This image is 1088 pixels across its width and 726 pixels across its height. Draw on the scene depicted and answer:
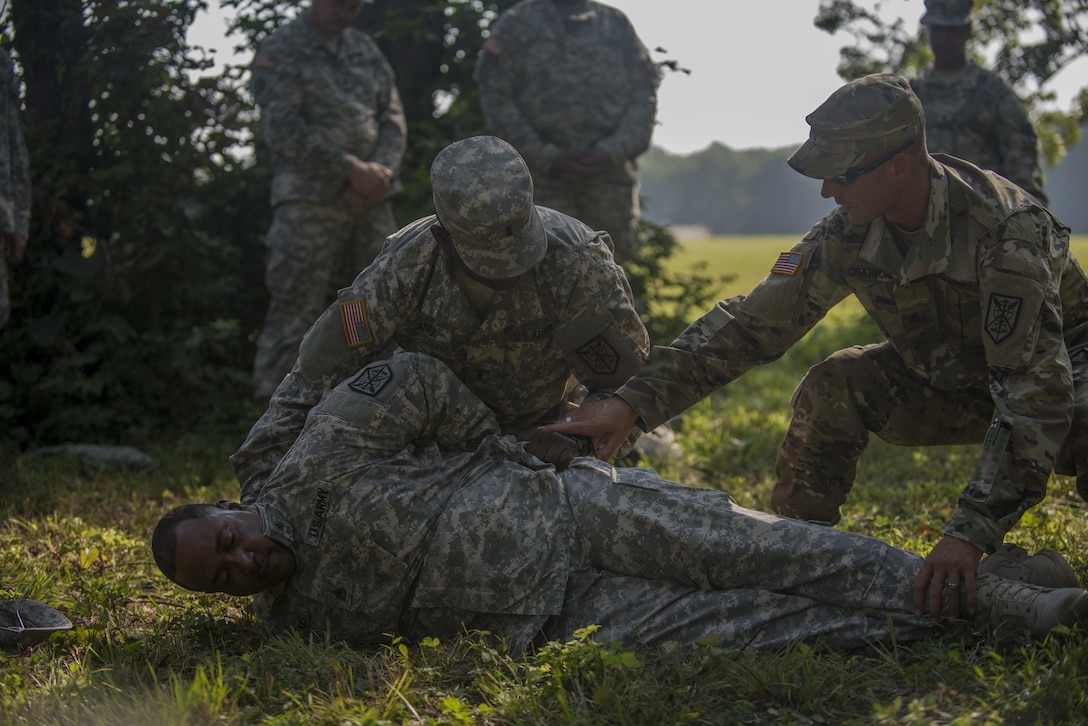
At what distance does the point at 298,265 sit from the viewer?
617 centimetres

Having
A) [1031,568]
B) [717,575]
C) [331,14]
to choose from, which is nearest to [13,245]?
[331,14]

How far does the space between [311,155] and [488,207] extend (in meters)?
3.16

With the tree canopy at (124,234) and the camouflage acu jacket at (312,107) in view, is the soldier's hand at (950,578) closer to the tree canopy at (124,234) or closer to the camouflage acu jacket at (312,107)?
the camouflage acu jacket at (312,107)

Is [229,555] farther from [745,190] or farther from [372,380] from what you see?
[745,190]

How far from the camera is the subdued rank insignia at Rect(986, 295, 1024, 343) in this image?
9.57 ft

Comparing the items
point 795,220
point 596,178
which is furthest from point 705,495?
point 795,220

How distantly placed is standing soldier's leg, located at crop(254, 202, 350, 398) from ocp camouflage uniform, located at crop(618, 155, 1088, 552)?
10.2ft

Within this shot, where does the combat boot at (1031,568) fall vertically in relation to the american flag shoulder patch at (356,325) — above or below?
below

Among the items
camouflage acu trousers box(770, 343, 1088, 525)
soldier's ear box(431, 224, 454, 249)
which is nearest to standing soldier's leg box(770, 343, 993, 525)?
camouflage acu trousers box(770, 343, 1088, 525)

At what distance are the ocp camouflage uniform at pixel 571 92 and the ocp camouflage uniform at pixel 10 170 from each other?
2424 millimetres

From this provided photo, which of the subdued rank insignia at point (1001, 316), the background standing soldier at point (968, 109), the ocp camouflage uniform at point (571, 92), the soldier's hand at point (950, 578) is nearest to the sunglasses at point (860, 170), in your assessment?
the subdued rank insignia at point (1001, 316)

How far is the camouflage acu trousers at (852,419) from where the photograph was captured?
357 centimetres

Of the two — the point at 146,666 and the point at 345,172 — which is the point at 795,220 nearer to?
the point at 345,172

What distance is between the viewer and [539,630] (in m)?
3.01
